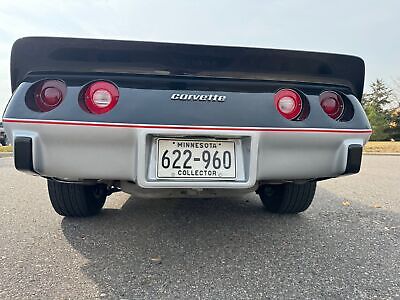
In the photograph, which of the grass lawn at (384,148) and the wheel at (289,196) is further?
the grass lawn at (384,148)

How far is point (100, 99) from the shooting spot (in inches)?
60.2

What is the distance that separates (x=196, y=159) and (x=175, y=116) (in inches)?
9.0

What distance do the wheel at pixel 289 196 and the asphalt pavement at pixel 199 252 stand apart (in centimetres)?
8

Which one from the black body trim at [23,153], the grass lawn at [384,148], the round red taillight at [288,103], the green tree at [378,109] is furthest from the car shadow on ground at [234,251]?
the green tree at [378,109]

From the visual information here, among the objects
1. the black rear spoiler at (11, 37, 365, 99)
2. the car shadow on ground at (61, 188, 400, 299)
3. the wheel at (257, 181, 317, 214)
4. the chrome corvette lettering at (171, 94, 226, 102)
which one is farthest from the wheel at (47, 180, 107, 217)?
the wheel at (257, 181, 317, 214)

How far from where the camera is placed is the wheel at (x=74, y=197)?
226 cm

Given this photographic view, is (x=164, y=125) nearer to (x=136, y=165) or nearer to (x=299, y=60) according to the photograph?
(x=136, y=165)

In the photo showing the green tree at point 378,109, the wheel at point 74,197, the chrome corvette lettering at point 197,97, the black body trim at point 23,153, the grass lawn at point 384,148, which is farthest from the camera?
the green tree at point 378,109

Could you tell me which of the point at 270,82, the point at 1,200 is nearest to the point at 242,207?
the point at 270,82

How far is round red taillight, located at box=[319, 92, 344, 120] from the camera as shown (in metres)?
1.71

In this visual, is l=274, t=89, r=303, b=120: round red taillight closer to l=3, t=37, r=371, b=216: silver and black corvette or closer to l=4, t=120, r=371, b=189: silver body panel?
l=3, t=37, r=371, b=216: silver and black corvette

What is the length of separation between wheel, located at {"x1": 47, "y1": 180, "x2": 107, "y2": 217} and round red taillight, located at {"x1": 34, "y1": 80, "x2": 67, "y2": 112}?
837 millimetres

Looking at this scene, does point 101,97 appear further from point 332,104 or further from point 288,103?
point 332,104

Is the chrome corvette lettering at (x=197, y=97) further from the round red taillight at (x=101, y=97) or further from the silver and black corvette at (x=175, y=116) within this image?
the round red taillight at (x=101, y=97)
